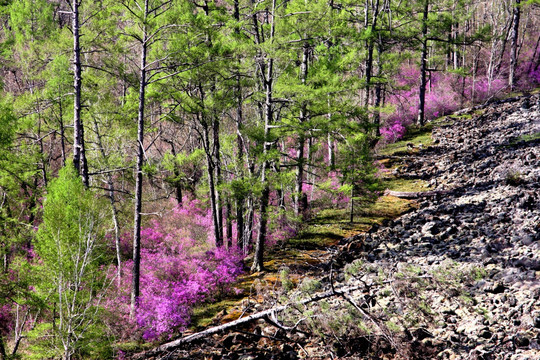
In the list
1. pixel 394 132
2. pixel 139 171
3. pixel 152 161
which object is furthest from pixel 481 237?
pixel 394 132

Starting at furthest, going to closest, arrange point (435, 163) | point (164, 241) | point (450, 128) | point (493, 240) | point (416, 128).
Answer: point (416, 128) < point (450, 128) < point (435, 163) < point (164, 241) < point (493, 240)

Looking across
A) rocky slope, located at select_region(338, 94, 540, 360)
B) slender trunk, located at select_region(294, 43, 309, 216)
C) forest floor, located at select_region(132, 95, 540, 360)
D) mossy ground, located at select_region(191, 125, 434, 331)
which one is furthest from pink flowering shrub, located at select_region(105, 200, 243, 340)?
rocky slope, located at select_region(338, 94, 540, 360)

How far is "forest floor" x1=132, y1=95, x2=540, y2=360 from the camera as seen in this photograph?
20.4 feet

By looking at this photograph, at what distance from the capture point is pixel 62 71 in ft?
36.4

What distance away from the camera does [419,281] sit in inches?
257

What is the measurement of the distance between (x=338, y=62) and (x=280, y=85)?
3.23 meters

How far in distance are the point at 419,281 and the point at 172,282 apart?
7.91m

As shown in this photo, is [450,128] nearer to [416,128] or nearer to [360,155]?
[416,128]

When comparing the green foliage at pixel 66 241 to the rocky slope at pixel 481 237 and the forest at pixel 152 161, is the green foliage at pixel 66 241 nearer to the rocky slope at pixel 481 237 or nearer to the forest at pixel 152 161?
the forest at pixel 152 161

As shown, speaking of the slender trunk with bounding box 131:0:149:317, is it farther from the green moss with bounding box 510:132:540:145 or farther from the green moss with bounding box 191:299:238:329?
the green moss with bounding box 510:132:540:145

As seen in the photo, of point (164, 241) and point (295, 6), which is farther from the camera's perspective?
point (164, 241)

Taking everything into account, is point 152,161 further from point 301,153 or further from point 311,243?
point 311,243

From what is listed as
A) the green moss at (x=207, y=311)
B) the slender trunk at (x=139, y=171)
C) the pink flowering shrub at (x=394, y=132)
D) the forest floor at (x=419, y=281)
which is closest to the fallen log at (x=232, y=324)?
the forest floor at (x=419, y=281)

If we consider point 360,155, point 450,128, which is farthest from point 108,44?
point 450,128
